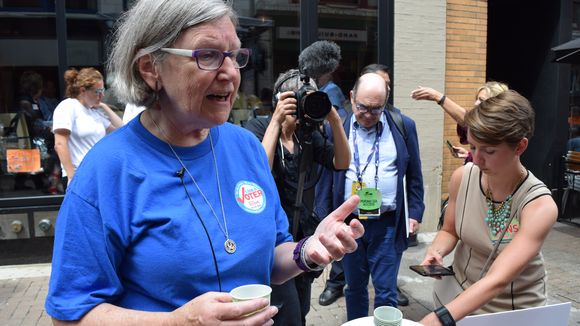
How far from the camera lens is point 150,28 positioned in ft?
4.43

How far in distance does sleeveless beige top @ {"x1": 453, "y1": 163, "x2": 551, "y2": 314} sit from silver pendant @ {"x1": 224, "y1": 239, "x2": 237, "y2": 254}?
3.69 feet

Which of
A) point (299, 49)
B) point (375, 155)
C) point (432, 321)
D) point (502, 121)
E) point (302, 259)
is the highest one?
point (299, 49)

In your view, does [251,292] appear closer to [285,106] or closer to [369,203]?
[285,106]

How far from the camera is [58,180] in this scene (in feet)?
18.2

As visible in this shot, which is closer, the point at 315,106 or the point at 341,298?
the point at 315,106

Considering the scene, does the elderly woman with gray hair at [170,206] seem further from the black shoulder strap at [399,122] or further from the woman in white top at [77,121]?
the woman in white top at [77,121]

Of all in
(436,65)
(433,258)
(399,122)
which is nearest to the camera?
(433,258)

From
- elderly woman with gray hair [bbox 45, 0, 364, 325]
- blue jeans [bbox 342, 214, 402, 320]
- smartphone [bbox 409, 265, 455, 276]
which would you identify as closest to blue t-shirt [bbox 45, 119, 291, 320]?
elderly woman with gray hair [bbox 45, 0, 364, 325]

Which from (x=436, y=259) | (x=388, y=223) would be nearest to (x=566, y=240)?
(x=388, y=223)

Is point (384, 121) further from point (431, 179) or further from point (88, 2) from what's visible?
point (88, 2)

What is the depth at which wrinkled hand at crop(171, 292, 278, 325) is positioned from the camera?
112cm

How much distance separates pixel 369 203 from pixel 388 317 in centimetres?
200

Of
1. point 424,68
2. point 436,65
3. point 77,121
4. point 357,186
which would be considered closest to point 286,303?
point 357,186

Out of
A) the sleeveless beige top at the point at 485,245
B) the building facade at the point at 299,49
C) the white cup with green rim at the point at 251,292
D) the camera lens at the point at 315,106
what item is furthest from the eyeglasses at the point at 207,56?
the building facade at the point at 299,49
